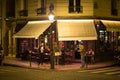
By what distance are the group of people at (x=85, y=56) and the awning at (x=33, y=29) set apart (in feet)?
13.3

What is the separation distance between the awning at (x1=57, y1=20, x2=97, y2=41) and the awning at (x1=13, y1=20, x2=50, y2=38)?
49.7 inches

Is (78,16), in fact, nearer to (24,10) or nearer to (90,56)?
(90,56)

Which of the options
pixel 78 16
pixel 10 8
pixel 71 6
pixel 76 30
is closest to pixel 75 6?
pixel 71 6

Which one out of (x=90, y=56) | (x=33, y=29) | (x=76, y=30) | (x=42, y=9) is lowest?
(x=90, y=56)

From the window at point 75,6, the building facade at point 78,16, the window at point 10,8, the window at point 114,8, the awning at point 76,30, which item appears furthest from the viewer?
the window at point 10,8

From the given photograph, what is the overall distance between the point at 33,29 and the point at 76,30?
12.1ft

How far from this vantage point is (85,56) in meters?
25.2

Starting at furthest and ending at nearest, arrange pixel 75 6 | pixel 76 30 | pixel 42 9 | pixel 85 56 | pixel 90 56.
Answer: pixel 42 9 → pixel 75 6 → pixel 76 30 → pixel 90 56 → pixel 85 56

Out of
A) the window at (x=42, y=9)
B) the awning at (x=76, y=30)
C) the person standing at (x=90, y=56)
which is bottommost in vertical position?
the person standing at (x=90, y=56)

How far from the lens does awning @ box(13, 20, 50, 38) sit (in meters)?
28.2

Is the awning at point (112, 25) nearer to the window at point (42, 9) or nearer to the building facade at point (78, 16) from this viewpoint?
the building facade at point (78, 16)

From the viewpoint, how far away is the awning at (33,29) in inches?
1112

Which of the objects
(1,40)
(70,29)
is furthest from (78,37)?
(1,40)

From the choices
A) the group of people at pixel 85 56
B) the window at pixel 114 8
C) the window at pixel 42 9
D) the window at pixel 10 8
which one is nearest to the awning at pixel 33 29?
the window at pixel 42 9
